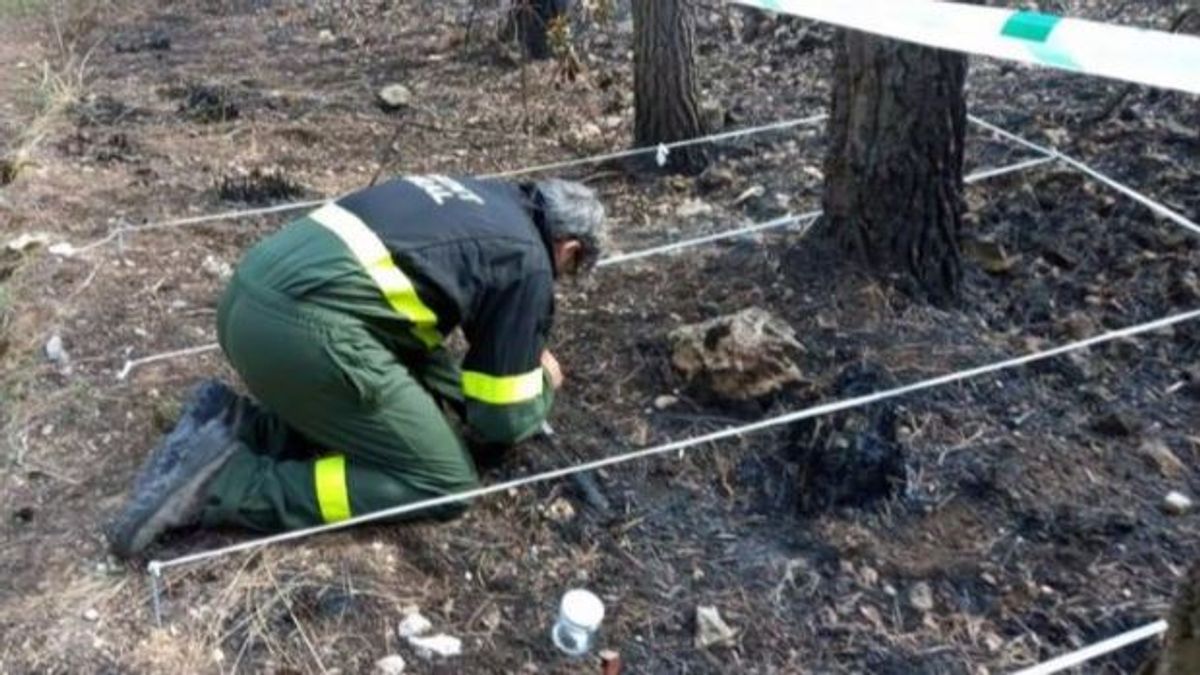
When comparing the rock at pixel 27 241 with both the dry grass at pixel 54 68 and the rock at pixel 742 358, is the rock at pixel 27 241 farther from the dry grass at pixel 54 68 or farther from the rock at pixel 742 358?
the rock at pixel 742 358

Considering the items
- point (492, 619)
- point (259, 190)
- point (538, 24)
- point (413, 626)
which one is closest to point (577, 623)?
point (492, 619)

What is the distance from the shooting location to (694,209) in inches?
203

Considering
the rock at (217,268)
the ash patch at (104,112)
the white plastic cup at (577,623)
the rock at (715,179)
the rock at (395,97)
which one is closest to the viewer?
the white plastic cup at (577,623)

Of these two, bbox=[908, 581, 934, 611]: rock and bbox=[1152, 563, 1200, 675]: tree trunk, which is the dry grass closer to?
bbox=[908, 581, 934, 611]: rock

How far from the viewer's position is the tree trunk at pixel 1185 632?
1.75m

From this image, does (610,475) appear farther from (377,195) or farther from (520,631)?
(377,195)

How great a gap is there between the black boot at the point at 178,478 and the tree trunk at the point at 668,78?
2.86m

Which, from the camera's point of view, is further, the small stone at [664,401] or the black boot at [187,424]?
the small stone at [664,401]

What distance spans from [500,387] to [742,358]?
788 millimetres

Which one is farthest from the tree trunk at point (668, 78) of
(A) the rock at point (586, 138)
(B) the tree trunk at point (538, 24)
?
(B) the tree trunk at point (538, 24)

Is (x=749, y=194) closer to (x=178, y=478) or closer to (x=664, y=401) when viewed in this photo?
(x=664, y=401)

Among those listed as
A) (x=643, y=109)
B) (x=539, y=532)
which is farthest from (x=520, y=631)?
(x=643, y=109)

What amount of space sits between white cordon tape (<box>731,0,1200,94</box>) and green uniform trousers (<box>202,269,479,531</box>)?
61.3 inches

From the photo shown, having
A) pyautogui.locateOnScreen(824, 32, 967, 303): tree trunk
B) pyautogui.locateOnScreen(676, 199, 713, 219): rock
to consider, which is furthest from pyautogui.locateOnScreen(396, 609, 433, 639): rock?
pyautogui.locateOnScreen(676, 199, 713, 219): rock
